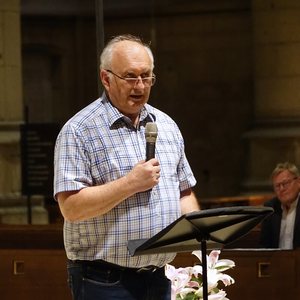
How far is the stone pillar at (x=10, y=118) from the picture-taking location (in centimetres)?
1114

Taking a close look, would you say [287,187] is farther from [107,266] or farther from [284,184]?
[107,266]

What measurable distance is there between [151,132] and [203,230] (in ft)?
1.15

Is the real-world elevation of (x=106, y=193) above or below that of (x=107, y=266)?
above

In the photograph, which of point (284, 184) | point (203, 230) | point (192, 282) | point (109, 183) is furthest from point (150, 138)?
point (284, 184)

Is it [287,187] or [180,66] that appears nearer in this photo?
[287,187]

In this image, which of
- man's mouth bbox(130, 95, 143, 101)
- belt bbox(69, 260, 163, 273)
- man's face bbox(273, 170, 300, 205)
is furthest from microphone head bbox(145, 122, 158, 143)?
man's face bbox(273, 170, 300, 205)

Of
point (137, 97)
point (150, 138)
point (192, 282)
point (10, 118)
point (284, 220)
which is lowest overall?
point (284, 220)

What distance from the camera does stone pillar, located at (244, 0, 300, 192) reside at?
40.2ft

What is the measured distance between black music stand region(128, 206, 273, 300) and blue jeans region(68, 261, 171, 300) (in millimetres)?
153

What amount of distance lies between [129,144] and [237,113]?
10812 millimetres

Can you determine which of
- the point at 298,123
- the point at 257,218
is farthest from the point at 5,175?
the point at 257,218

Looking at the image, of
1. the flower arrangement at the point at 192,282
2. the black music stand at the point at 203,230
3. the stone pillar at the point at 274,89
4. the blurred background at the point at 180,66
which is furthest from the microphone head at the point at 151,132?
the blurred background at the point at 180,66

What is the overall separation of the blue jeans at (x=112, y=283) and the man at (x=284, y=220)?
3436 mm

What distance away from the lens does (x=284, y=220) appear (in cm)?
712
